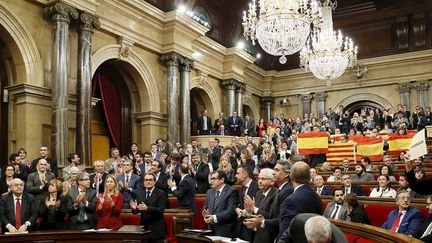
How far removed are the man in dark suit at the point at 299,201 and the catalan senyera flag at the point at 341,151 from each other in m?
7.86

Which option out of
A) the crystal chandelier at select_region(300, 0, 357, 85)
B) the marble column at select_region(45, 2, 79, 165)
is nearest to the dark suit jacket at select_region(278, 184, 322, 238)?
the marble column at select_region(45, 2, 79, 165)

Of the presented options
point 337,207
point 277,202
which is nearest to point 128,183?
point 337,207

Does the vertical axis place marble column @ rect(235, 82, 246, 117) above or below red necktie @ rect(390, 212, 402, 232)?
above

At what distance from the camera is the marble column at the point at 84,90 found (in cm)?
975

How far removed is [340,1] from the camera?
1825cm

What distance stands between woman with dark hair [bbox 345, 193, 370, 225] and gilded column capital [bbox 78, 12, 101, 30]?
7258mm

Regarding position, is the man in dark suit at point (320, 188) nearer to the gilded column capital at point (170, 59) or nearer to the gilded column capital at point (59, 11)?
the gilded column capital at point (59, 11)

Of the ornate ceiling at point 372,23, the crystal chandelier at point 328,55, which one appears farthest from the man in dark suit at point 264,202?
the ornate ceiling at point 372,23

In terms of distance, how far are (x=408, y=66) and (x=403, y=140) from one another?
7.99 m

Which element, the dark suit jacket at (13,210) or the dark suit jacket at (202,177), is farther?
the dark suit jacket at (202,177)

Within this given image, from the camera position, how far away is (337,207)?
5.22 metres

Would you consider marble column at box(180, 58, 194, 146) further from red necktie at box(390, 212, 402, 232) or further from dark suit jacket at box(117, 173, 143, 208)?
red necktie at box(390, 212, 402, 232)

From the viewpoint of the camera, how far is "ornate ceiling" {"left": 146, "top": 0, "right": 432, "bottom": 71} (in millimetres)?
16953

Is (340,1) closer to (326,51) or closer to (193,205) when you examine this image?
(326,51)
